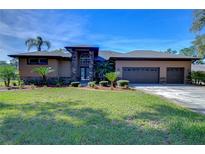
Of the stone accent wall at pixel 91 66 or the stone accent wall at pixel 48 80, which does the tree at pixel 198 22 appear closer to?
the stone accent wall at pixel 91 66

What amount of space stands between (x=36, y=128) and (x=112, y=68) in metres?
16.7

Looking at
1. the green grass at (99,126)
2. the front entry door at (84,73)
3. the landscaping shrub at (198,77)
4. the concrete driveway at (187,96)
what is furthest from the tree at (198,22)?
the green grass at (99,126)

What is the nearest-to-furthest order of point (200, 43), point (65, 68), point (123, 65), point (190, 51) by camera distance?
→ 1. point (200, 43)
2. point (123, 65)
3. point (65, 68)
4. point (190, 51)

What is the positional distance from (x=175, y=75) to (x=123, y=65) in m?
5.73

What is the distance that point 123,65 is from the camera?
21422 mm

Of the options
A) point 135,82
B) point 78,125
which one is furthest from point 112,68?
point 78,125

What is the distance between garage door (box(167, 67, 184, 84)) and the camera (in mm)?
21750

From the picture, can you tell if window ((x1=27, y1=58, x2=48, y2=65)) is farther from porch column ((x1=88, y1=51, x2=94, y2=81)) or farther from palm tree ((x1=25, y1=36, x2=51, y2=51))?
palm tree ((x1=25, y1=36, x2=51, y2=51))

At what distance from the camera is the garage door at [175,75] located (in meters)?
21.8

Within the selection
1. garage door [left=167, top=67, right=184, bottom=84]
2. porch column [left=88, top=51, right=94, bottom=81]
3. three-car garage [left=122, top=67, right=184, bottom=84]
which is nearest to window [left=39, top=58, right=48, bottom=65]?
porch column [left=88, top=51, right=94, bottom=81]

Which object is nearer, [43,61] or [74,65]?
[43,61]

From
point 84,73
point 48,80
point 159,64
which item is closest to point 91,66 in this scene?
point 84,73

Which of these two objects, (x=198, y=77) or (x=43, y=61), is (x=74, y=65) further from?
(x=198, y=77)
